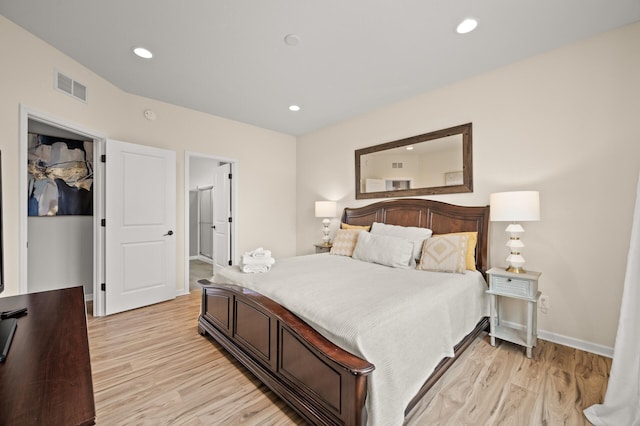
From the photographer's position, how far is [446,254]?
264cm

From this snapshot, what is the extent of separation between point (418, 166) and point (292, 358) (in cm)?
270

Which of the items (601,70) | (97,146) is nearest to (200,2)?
(97,146)

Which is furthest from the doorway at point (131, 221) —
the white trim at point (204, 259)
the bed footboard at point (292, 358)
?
the white trim at point (204, 259)

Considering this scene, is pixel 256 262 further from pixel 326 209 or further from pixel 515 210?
pixel 515 210

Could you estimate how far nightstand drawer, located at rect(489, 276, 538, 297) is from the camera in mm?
2295

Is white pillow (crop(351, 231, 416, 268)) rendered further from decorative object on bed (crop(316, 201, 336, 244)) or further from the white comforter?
decorative object on bed (crop(316, 201, 336, 244))

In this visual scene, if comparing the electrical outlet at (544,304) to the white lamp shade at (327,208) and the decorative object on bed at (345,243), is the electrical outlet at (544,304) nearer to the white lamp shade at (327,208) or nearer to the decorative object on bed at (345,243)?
the decorative object on bed at (345,243)

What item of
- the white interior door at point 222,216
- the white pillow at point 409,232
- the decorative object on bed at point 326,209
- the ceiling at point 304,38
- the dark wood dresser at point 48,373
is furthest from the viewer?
the white interior door at point 222,216

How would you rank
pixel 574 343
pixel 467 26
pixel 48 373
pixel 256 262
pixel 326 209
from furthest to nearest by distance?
pixel 326 209
pixel 256 262
pixel 574 343
pixel 467 26
pixel 48 373

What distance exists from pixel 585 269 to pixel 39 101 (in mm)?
4940

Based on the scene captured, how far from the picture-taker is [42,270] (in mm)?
3328

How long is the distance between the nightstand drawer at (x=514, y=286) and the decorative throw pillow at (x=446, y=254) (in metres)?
0.28

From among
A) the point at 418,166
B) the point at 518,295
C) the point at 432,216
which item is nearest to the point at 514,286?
the point at 518,295

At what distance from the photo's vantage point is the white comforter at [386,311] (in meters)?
1.41
